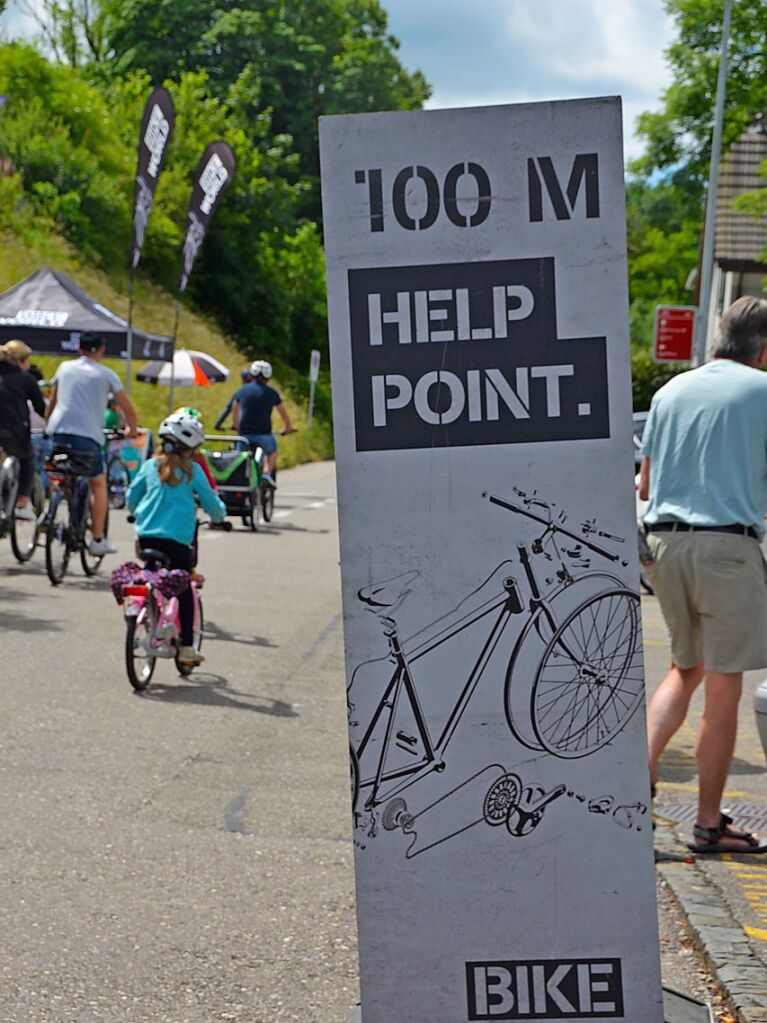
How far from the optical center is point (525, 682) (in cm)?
340

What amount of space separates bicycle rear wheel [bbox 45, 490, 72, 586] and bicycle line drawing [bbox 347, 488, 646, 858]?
10.3 m

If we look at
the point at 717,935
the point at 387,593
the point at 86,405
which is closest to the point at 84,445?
the point at 86,405

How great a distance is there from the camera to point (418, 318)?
3.41m

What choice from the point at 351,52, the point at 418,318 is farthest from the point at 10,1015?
the point at 351,52

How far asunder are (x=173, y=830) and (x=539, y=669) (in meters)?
3.25

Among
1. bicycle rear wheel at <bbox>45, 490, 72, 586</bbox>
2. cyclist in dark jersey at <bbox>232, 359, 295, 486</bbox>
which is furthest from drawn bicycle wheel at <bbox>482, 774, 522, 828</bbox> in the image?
cyclist in dark jersey at <bbox>232, 359, 295, 486</bbox>

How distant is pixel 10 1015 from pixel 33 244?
44.8 metres

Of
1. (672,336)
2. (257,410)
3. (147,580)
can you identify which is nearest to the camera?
(147,580)

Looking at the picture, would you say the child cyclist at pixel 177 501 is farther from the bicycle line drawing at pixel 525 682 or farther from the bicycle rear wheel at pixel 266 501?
the bicycle rear wheel at pixel 266 501

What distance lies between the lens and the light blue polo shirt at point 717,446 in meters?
5.88

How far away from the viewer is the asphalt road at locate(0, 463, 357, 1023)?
4641 millimetres

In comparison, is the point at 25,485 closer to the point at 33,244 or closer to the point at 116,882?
the point at 116,882

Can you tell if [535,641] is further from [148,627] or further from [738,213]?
[738,213]

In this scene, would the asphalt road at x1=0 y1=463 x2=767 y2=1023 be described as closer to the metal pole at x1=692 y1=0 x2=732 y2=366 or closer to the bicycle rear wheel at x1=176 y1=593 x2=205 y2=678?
the bicycle rear wheel at x1=176 y1=593 x2=205 y2=678
